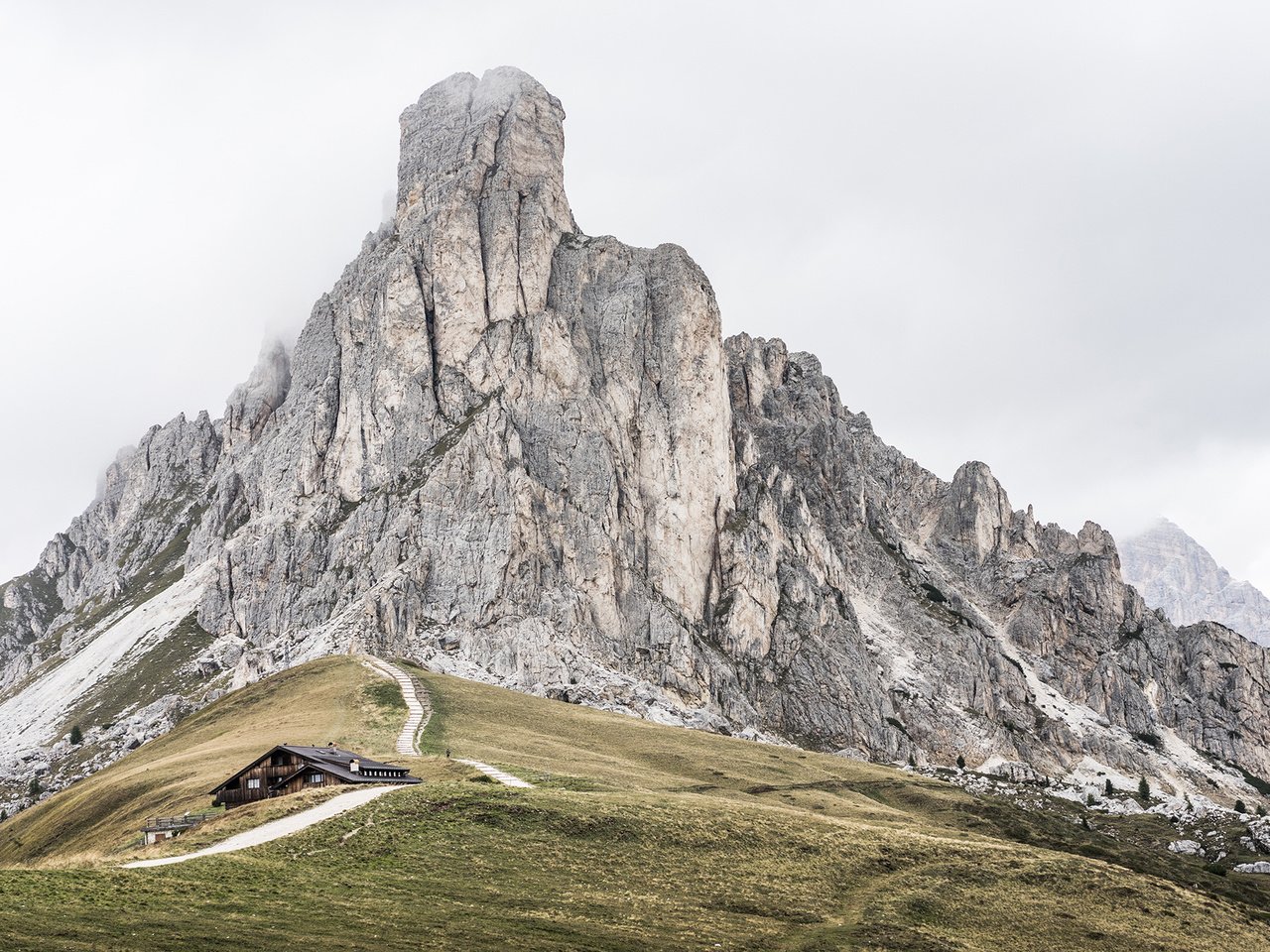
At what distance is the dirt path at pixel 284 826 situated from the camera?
42.5 metres

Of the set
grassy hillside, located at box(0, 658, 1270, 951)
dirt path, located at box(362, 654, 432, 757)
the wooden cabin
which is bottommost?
grassy hillside, located at box(0, 658, 1270, 951)

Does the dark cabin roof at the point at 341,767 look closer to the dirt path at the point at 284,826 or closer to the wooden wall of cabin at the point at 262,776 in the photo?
the wooden wall of cabin at the point at 262,776

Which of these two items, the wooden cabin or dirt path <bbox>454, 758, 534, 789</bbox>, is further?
dirt path <bbox>454, 758, 534, 789</bbox>

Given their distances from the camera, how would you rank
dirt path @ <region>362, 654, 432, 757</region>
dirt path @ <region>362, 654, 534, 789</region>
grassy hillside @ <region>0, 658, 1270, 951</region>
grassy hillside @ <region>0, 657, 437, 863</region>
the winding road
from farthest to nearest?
1. dirt path @ <region>362, 654, 432, 757</region>
2. grassy hillside @ <region>0, 657, 437, 863</region>
3. dirt path @ <region>362, 654, 534, 789</region>
4. the winding road
5. grassy hillside @ <region>0, 658, 1270, 951</region>

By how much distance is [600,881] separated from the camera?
1766 inches

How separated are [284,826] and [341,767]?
53.3 ft

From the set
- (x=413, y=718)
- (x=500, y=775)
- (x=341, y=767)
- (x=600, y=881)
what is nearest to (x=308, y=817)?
(x=341, y=767)

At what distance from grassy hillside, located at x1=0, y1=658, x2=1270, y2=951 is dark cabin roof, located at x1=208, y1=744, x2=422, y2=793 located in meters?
2.77

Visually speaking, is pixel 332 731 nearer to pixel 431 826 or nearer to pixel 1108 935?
pixel 431 826

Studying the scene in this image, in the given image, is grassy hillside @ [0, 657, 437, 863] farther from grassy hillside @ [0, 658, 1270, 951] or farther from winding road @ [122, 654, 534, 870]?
winding road @ [122, 654, 534, 870]

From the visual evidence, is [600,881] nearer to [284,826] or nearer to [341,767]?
[284,826]

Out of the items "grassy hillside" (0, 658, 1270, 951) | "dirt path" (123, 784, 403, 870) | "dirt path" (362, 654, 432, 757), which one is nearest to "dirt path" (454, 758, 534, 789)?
"grassy hillside" (0, 658, 1270, 951)

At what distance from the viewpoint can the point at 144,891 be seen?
111 feet

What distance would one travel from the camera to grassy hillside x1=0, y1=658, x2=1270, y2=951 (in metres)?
32.6
